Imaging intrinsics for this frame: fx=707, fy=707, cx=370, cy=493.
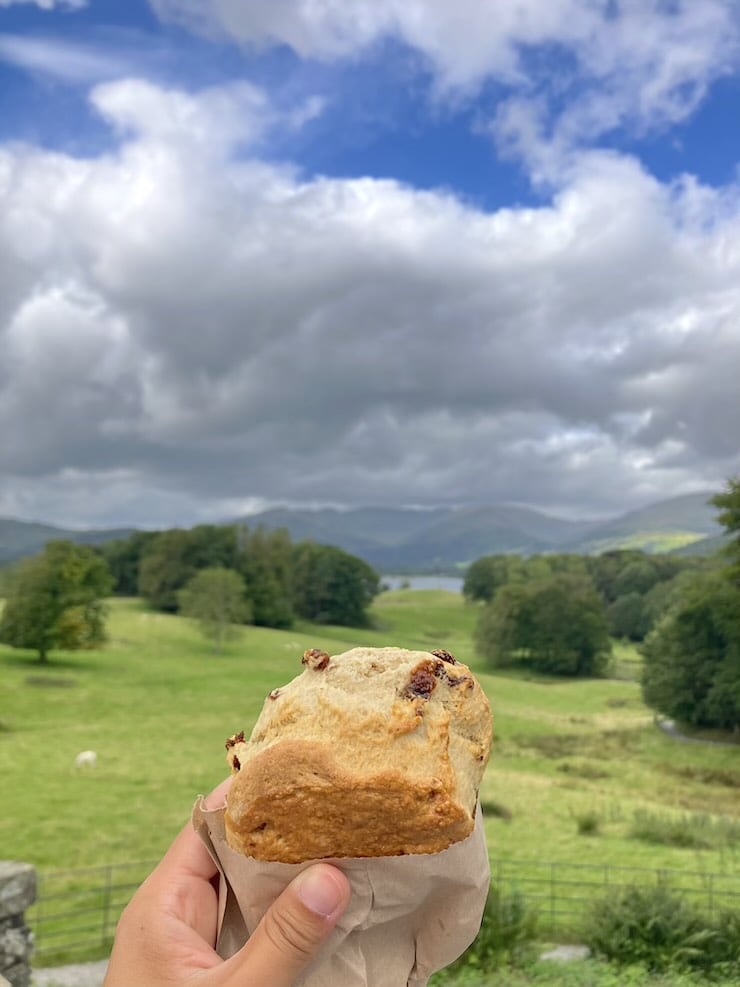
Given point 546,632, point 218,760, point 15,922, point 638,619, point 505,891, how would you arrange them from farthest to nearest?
point 638,619 → point 546,632 → point 218,760 → point 505,891 → point 15,922

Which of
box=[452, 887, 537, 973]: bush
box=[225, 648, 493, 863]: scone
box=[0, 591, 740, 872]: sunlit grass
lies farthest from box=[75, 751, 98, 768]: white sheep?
box=[225, 648, 493, 863]: scone

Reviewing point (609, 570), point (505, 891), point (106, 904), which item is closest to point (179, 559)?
point (106, 904)

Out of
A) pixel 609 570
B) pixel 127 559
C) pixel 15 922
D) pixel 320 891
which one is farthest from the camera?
pixel 609 570

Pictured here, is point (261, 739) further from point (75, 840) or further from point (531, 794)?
point (531, 794)

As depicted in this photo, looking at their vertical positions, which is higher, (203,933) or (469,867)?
(469,867)

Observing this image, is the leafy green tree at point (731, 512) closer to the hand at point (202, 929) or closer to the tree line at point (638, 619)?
the tree line at point (638, 619)

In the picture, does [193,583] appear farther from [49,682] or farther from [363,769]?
[363,769]

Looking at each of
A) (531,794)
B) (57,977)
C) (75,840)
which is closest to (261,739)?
(57,977)
